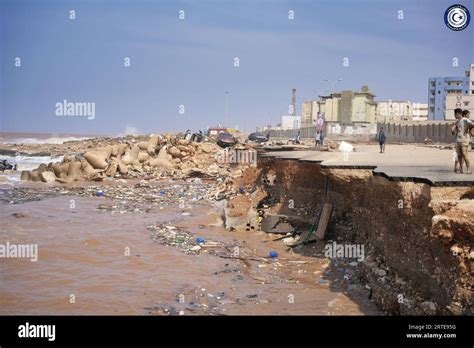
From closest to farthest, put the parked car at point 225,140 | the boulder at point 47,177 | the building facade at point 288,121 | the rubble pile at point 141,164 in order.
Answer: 1. the boulder at point 47,177
2. the rubble pile at point 141,164
3. the parked car at point 225,140
4. the building facade at point 288,121

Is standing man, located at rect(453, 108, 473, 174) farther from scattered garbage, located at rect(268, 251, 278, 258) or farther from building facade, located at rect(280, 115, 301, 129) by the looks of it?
building facade, located at rect(280, 115, 301, 129)

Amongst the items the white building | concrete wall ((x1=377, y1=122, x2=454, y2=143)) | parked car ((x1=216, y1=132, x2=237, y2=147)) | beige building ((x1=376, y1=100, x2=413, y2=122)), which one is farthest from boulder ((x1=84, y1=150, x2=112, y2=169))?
the white building

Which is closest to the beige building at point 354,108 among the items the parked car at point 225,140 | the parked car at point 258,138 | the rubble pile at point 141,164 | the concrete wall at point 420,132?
the concrete wall at point 420,132

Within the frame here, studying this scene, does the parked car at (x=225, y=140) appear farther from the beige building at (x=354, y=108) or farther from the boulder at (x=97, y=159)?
the beige building at (x=354, y=108)

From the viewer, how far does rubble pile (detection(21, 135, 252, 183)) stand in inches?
885

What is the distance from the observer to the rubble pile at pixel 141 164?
2248 centimetres

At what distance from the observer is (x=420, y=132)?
33188 millimetres

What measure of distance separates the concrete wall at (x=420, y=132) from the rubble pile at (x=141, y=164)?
1261 centimetres

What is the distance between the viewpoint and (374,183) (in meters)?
8.09

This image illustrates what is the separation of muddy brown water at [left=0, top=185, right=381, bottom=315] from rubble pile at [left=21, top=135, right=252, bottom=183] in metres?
10.0
